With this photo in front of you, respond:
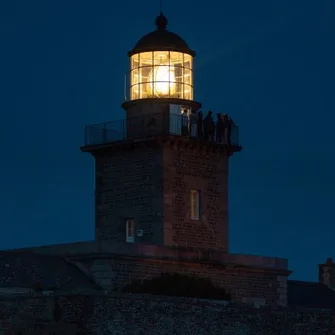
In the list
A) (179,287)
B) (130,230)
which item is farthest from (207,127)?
(179,287)

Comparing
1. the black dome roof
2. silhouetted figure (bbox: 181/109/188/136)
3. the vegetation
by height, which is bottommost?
the vegetation

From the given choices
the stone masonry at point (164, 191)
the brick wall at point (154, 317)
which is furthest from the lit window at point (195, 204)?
the brick wall at point (154, 317)

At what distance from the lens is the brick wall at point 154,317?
98.3 feet

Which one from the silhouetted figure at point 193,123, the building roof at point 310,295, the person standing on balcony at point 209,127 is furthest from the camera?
the building roof at point 310,295

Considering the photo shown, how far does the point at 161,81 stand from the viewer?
42125 millimetres

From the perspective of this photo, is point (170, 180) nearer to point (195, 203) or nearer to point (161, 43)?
point (195, 203)

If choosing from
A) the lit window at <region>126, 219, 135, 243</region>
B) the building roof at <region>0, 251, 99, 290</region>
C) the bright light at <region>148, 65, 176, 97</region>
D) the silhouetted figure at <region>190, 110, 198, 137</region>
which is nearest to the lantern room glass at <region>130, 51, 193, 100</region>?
the bright light at <region>148, 65, 176, 97</region>

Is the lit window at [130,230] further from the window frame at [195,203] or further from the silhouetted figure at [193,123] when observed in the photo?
the silhouetted figure at [193,123]

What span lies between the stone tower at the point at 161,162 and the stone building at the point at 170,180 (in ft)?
0.09

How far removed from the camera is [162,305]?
31.3 m

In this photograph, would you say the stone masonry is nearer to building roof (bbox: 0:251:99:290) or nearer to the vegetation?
the vegetation

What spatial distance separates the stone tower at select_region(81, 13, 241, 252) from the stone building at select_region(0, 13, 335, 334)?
3 cm

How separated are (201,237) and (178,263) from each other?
196 cm

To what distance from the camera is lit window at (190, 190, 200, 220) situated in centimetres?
4206
